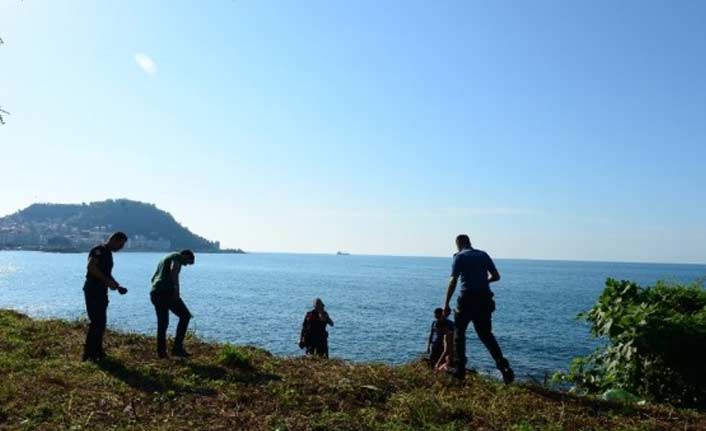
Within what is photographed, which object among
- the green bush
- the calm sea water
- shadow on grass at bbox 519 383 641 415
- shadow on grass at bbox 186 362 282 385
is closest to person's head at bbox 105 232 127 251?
shadow on grass at bbox 186 362 282 385

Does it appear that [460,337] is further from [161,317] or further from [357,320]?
[357,320]

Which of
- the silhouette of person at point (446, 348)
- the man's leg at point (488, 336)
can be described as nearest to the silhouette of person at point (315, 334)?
the silhouette of person at point (446, 348)

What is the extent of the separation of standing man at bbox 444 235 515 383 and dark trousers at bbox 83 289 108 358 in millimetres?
5915

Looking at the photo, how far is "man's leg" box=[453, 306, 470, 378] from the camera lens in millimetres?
9203

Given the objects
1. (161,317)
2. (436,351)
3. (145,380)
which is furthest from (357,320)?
(145,380)

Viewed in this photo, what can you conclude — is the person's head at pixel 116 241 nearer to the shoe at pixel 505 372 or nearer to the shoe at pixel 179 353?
the shoe at pixel 179 353

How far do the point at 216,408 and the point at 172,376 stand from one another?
6.10ft

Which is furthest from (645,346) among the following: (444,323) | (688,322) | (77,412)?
(77,412)

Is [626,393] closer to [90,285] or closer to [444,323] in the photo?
[444,323]

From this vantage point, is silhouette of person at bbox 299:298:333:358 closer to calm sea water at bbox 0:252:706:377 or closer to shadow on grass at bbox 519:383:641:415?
shadow on grass at bbox 519:383:641:415

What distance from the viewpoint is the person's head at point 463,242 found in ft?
31.7

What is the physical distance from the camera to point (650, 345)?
10.8 meters

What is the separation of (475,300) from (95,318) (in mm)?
6414

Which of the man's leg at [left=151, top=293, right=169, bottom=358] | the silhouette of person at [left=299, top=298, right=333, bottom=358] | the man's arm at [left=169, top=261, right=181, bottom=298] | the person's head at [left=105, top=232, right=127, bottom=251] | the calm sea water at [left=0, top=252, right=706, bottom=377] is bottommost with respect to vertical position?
the calm sea water at [left=0, top=252, right=706, bottom=377]
